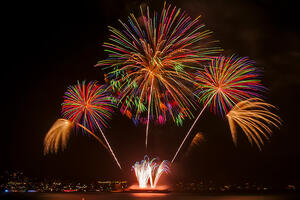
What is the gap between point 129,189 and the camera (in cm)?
4891

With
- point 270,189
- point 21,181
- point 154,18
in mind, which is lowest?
point 270,189

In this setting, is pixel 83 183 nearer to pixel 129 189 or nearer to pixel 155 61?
pixel 129 189

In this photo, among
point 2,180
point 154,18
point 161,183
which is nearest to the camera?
point 154,18

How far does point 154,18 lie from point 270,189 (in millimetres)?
107736

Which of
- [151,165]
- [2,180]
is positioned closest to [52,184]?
[2,180]

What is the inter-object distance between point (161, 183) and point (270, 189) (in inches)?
2813

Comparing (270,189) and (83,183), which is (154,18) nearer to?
(83,183)

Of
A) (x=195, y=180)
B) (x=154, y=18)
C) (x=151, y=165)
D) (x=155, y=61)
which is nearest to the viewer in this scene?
(x=154, y=18)

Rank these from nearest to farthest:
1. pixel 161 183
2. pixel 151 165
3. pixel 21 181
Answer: pixel 151 165 < pixel 161 183 < pixel 21 181

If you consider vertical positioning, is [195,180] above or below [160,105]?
below

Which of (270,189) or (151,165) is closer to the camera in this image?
(151,165)

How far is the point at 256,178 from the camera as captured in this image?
104m

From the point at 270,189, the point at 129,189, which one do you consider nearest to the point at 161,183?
the point at 129,189

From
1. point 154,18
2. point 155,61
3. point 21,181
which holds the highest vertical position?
point 154,18
